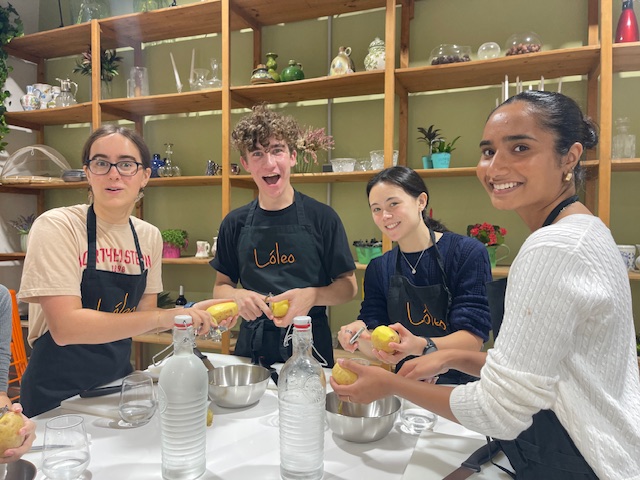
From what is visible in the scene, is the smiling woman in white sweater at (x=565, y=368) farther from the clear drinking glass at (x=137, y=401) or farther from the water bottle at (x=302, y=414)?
the clear drinking glass at (x=137, y=401)

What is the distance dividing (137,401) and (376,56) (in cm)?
250

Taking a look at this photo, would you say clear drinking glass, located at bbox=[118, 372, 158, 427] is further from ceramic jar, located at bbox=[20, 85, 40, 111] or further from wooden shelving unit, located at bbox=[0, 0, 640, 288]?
ceramic jar, located at bbox=[20, 85, 40, 111]

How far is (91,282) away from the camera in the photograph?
1606 mm

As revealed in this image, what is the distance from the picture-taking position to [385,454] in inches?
42.8

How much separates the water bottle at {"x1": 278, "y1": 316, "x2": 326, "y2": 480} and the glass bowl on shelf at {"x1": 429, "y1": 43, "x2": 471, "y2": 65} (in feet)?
7.73

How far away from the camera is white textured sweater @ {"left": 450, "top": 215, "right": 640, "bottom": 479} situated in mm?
783

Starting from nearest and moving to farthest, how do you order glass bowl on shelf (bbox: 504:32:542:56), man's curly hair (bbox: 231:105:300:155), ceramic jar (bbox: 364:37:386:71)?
man's curly hair (bbox: 231:105:300:155)
glass bowl on shelf (bbox: 504:32:542:56)
ceramic jar (bbox: 364:37:386:71)

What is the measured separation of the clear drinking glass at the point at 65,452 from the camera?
2.99ft

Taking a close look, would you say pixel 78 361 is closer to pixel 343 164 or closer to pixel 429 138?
pixel 343 164

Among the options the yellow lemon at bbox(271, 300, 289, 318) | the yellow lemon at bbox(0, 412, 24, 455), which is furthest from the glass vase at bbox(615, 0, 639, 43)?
the yellow lemon at bbox(0, 412, 24, 455)

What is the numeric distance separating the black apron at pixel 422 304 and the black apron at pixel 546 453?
91cm

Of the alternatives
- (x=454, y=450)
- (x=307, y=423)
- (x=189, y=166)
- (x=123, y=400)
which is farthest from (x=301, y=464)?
(x=189, y=166)

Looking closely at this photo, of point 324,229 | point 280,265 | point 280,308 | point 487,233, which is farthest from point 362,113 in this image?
point 280,308

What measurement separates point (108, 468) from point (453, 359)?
89 centimetres
